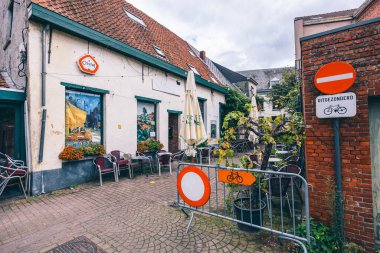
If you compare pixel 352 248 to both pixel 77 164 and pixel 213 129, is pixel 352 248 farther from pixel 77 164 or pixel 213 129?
pixel 213 129

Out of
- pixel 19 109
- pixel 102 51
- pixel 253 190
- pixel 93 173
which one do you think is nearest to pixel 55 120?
pixel 19 109

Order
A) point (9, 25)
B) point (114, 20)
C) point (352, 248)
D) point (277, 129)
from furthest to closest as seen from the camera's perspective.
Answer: point (114, 20) < point (9, 25) < point (277, 129) < point (352, 248)

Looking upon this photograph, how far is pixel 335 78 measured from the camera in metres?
2.83

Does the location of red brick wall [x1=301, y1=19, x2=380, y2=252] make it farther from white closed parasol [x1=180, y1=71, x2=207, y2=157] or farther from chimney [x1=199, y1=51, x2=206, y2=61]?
chimney [x1=199, y1=51, x2=206, y2=61]

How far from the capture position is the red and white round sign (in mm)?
3226

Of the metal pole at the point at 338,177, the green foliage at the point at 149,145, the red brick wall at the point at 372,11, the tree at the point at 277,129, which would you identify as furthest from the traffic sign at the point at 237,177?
the red brick wall at the point at 372,11

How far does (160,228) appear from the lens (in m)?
3.43

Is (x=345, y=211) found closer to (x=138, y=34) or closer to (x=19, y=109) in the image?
(x=19, y=109)

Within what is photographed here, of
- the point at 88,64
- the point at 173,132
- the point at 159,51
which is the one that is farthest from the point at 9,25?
the point at 173,132

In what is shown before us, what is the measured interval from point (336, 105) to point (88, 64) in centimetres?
699

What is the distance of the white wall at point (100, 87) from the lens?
17.8 feet

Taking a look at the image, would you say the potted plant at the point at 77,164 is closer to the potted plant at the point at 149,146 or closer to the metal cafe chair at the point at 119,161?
the metal cafe chair at the point at 119,161

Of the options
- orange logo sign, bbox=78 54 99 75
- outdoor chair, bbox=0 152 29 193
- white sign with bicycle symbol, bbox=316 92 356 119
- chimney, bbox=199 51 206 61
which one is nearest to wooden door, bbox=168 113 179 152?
orange logo sign, bbox=78 54 99 75

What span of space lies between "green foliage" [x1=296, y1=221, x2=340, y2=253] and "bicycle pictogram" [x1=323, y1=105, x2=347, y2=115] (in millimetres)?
1766
